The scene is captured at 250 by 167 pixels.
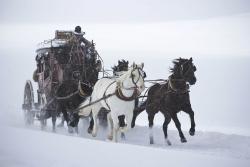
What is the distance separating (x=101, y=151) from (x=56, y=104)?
5.85 metres

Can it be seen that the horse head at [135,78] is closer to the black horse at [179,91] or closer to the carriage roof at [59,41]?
the black horse at [179,91]

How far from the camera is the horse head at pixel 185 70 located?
464 inches

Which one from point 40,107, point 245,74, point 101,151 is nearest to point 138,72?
point 101,151

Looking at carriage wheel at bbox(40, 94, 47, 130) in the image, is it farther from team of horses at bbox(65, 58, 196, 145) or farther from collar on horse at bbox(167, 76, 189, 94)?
collar on horse at bbox(167, 76, 189, 94)

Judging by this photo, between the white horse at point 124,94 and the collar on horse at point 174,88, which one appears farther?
the collar on horse at point 174,88

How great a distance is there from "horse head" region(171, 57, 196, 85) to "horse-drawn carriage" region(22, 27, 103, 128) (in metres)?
3.11

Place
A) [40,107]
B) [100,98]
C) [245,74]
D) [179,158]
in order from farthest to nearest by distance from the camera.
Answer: [245,74] < [40,107] < [100,98] < [179,158]


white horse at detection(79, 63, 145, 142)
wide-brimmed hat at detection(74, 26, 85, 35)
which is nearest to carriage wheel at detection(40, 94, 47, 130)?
wide-brimmed hat at detection(74, 26, 85, 35)

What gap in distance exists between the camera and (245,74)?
103 feet

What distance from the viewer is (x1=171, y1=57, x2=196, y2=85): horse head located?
11781mm

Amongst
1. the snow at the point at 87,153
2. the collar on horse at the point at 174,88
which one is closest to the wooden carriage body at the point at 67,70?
the collar on horse at the point at 174,88

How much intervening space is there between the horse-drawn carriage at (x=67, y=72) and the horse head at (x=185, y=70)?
122 inches

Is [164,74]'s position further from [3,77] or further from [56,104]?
[56,104]

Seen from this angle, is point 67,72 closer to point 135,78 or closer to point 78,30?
point 78,30
